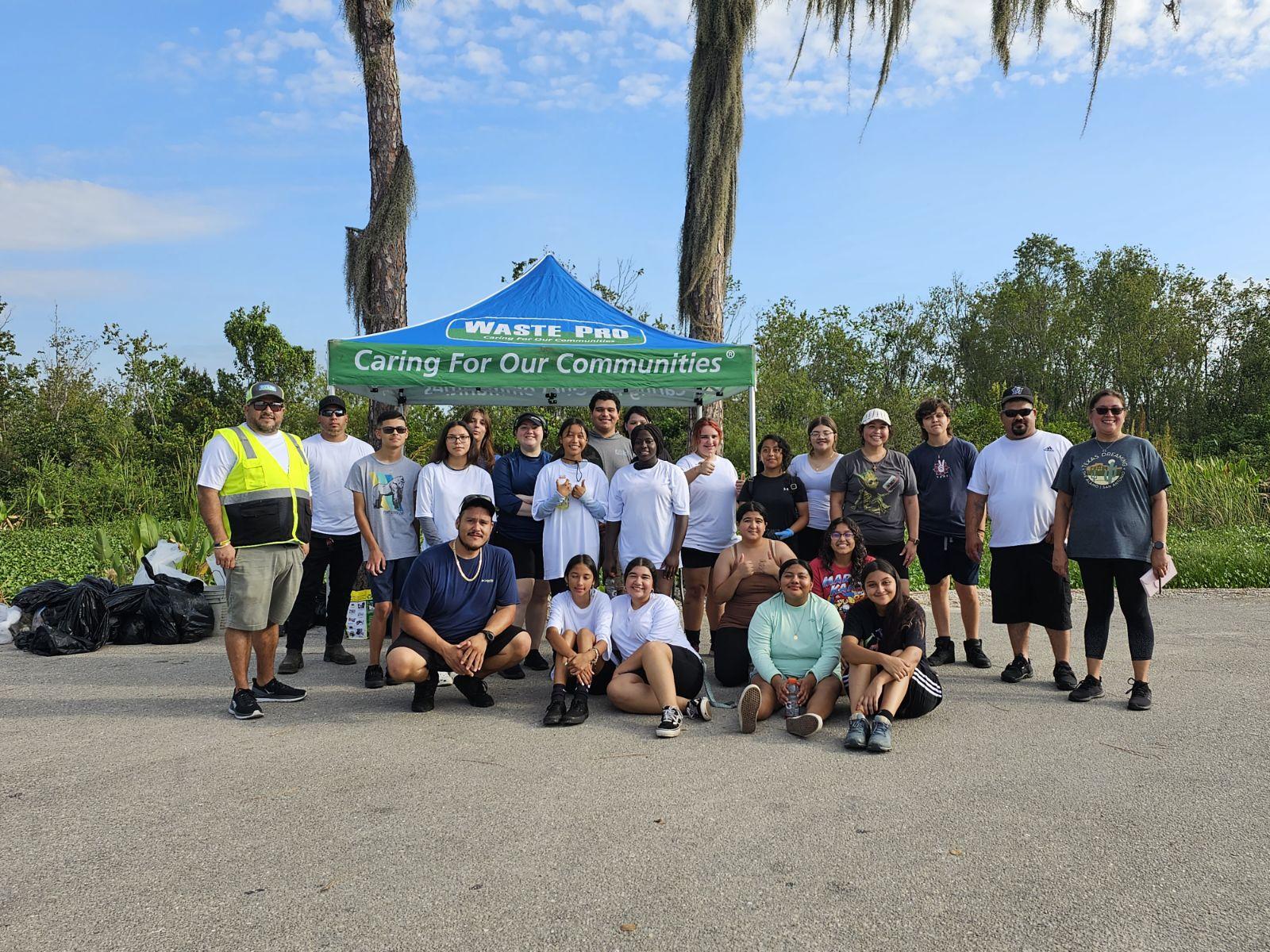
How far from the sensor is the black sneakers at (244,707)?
525cm

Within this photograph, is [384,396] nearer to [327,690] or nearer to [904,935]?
[327,690]

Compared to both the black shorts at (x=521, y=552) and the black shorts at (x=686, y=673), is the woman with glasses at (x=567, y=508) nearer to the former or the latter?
the black shorts at (x=521, y=552)

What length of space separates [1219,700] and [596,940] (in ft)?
14.7

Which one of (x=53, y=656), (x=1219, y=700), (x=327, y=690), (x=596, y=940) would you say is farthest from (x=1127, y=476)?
(x=53, y=656)

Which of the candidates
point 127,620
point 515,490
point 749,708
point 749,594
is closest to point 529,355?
point 515,490

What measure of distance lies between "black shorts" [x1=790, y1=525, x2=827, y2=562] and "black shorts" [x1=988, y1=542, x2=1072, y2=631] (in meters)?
1.20

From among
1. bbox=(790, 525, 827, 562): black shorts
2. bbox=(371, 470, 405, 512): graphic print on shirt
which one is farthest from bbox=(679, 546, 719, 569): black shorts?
bbox=(371, 470, 405, 512): graphic print on shirt

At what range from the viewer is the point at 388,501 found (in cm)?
632

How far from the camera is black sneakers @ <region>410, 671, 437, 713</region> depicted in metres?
5.43

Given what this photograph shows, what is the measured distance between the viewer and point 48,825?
362cm

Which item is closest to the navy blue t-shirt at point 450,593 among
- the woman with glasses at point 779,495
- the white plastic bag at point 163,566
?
the woman with glasses at point 779,495

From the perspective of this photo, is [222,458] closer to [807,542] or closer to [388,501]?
[388,501]

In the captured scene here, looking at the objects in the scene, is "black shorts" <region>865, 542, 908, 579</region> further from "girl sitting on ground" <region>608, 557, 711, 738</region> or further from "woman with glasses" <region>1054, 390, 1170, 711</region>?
"girl sitting on ground" <region>608, 557, 711, 738</region>

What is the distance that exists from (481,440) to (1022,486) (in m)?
3.72
